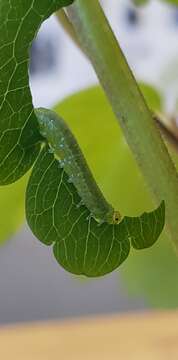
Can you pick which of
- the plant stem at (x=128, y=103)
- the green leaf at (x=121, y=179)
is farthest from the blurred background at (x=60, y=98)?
the plant stem at (x=128, y=103)

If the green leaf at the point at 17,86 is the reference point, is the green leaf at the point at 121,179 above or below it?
below

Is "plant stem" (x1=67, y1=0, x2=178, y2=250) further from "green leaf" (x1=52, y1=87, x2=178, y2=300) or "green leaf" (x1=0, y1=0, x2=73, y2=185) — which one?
"green leaf" (x1=52, y1=87, x2=178, y2=300)

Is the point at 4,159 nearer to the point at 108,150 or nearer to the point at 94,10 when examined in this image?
the point at 94,10

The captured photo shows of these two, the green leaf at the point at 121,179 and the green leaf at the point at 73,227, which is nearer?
the green leaf at the point at 73,227

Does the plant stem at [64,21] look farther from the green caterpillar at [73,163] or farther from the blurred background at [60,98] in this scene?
the blurred background at [60,98]

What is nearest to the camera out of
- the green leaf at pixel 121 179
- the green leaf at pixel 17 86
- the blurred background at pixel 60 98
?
the green leaf at pixel 17 86

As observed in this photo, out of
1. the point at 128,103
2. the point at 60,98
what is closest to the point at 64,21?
the point at 128,103

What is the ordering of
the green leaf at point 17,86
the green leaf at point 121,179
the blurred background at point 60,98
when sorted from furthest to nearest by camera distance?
the blurred background at point 60,98, the green leaf at point 121,179, the green leaf at point 17,86

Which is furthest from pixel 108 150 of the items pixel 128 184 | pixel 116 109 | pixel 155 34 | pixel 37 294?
pixel 155 34
